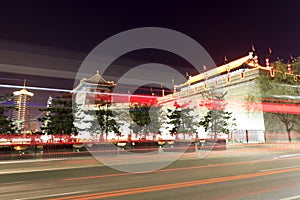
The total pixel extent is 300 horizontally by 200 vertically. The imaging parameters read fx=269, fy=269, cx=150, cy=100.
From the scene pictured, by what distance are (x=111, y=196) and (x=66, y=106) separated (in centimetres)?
1588

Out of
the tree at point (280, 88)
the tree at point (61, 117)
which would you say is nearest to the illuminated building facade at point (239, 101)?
the tree at point (280, 88)

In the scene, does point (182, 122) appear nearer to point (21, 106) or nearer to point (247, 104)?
point (247, 104)

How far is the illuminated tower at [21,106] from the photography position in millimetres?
19030

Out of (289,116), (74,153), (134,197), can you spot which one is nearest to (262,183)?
(134,197)

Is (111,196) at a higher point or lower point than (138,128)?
lower

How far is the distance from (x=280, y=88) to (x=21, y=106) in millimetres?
23681

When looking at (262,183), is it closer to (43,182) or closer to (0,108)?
(43,182)

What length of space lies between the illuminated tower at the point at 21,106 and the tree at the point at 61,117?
5.52 feet

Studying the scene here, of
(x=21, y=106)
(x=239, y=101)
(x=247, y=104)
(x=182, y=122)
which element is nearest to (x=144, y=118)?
(x=182, y=122)

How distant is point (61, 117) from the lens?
20375mm

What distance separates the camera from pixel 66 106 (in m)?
20.4

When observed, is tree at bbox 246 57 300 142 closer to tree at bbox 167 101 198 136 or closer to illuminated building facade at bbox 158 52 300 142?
illuminated building facade at bbox 158 52 300 142

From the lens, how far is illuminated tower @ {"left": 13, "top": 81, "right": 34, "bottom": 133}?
1903cm

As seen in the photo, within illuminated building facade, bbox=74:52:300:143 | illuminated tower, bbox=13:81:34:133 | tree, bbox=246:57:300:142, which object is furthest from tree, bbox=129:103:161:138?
tree, bbox=246:57:300:142
